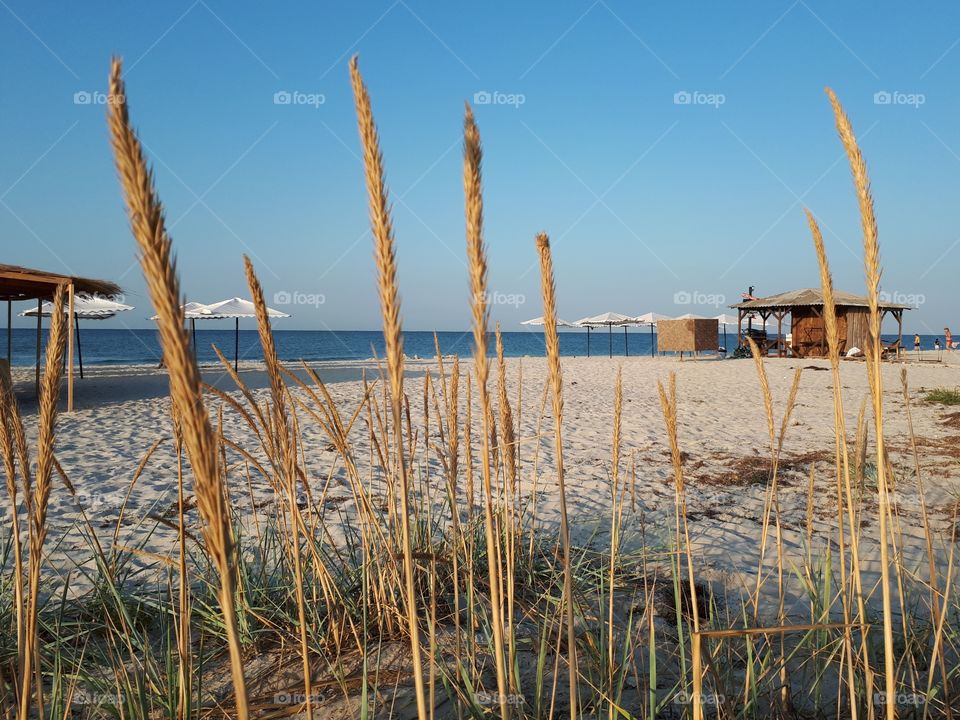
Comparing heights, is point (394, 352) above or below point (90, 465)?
above

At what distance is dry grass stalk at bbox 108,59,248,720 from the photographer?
578 mm

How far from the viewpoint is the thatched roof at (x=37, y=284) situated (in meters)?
9.73

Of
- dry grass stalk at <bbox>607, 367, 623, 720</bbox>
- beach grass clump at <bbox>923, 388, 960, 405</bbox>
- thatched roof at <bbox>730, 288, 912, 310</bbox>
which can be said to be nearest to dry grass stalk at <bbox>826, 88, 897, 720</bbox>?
dry grass stalk at <bbox>607, 367, 623, 720</bbox>

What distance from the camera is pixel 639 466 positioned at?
6566mm

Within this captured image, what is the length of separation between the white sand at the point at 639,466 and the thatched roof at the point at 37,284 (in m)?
2.13

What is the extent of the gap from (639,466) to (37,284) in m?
11.0

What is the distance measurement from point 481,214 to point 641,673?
1901 mm

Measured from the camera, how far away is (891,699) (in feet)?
3.98

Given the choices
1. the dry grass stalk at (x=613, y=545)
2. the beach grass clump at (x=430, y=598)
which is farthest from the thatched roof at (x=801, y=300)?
the dry grass stalk at (x=613, y=545)

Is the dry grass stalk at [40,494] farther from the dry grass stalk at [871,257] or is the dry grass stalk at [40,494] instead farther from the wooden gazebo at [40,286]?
the wooden gazebo at [40,286]

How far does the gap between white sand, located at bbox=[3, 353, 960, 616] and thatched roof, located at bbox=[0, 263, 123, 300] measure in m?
2.13

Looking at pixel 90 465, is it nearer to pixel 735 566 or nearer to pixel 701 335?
pixel 735 566

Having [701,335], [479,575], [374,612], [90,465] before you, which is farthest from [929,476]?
[701,335]
